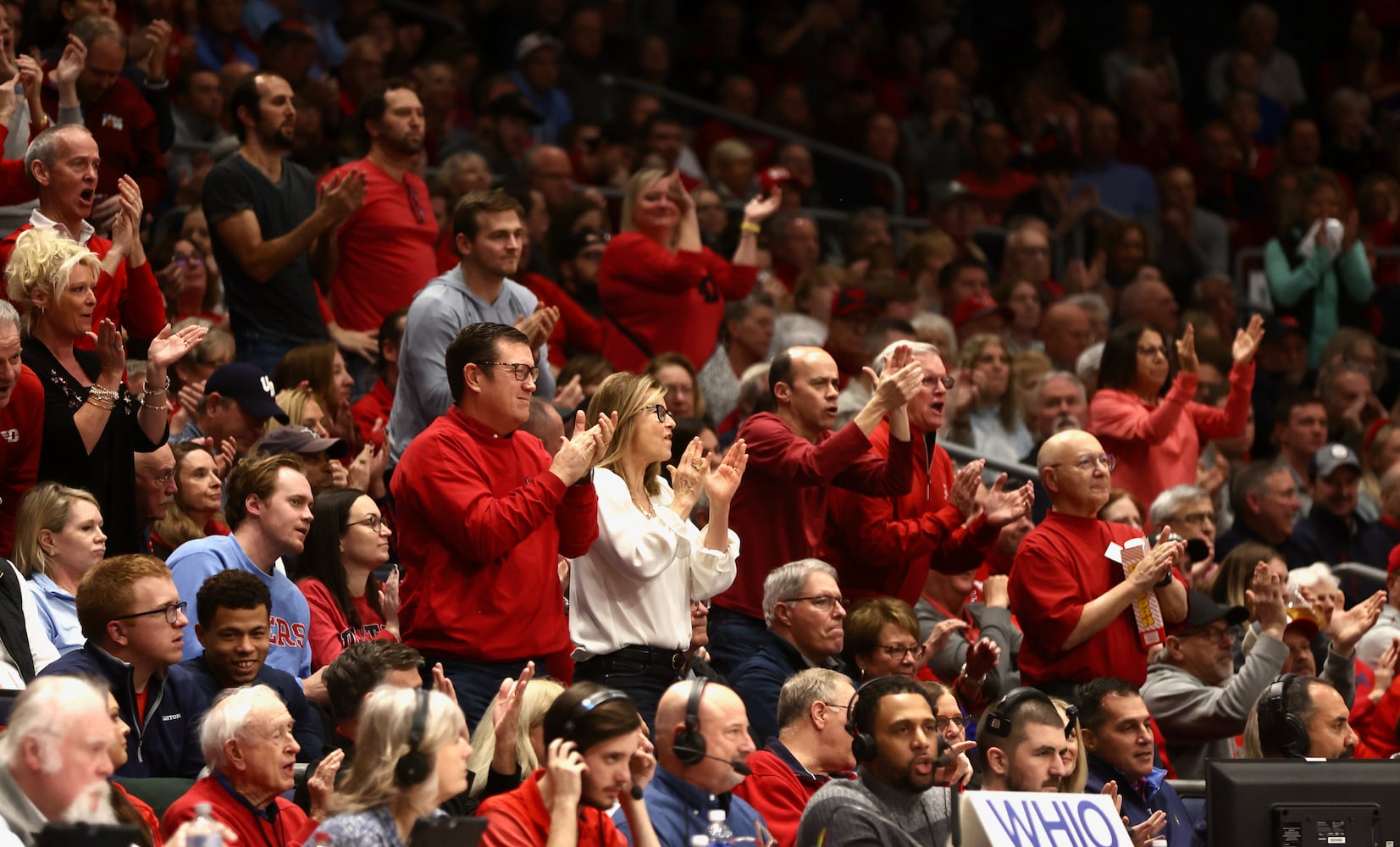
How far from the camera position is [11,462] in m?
6.70

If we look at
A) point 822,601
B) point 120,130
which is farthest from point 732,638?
point 120,130

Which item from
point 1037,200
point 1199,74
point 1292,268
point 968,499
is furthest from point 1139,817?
point 1199,74

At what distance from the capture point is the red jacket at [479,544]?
5.91 m

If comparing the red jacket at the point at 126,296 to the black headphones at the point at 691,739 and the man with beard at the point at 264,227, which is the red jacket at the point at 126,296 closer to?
the man with beard at the point at 264,227

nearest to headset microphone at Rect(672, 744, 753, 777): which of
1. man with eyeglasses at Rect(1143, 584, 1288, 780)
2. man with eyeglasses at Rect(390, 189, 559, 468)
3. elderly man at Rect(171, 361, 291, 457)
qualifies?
man with eyeglasses at Rect(390, 189, 559, 468)

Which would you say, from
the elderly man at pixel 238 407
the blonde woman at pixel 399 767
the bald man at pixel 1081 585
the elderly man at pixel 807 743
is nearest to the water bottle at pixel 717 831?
the blonde woman at pixel 399 767

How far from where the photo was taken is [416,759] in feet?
15.7

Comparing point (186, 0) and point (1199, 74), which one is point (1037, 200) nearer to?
point (1199, 74)

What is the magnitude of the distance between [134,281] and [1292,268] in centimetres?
718

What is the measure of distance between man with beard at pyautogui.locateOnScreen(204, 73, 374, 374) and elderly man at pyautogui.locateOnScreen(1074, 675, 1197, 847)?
3598 mm

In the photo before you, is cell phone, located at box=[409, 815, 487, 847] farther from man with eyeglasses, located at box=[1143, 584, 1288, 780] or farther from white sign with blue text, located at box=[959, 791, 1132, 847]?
man with eyeglasses, located at box=[1143, 584, 1288, 780]

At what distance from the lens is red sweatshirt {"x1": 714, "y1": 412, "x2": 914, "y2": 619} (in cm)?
711

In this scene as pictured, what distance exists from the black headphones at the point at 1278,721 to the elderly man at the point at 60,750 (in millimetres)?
3701

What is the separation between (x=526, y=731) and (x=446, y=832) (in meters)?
1.27
